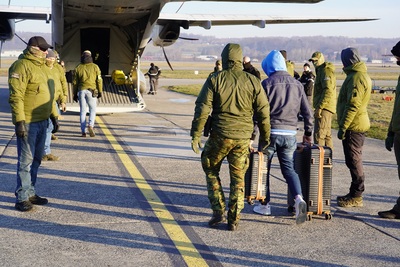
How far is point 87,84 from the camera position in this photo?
12445mm

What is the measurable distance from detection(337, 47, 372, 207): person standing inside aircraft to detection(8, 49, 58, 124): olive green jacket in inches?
145

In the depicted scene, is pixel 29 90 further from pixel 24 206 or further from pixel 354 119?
pixel 354 119

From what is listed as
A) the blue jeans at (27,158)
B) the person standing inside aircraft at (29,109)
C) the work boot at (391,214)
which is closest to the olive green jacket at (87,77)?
the person standing inside aircraft at (29,109)

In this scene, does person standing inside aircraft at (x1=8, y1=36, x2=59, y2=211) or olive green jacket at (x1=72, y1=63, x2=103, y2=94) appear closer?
person standing inside aircraft at (x1=8, y1=36, x2=59, y2=211)

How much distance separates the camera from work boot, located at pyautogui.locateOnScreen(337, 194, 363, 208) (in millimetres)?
6898

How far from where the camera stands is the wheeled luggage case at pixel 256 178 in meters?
6.34

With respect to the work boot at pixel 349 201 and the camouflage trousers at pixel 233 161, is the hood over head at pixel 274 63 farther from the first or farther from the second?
the work boot at pixel 349 201

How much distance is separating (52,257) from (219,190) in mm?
1897

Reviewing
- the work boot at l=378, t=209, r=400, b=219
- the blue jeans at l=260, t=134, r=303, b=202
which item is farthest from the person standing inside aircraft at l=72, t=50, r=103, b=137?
the work boot at l=378, t=209, r=400, b=219

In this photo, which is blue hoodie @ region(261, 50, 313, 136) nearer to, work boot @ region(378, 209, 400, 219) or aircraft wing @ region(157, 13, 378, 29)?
work boot @ region(378, 209, 400, 219)

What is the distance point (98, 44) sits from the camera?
17.3 meters

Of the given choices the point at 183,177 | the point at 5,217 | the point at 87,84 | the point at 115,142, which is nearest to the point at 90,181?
the point at 183,177

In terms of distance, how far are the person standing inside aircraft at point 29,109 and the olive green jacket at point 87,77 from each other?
18.3 feet

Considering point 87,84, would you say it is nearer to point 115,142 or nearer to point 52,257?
point 115,142
